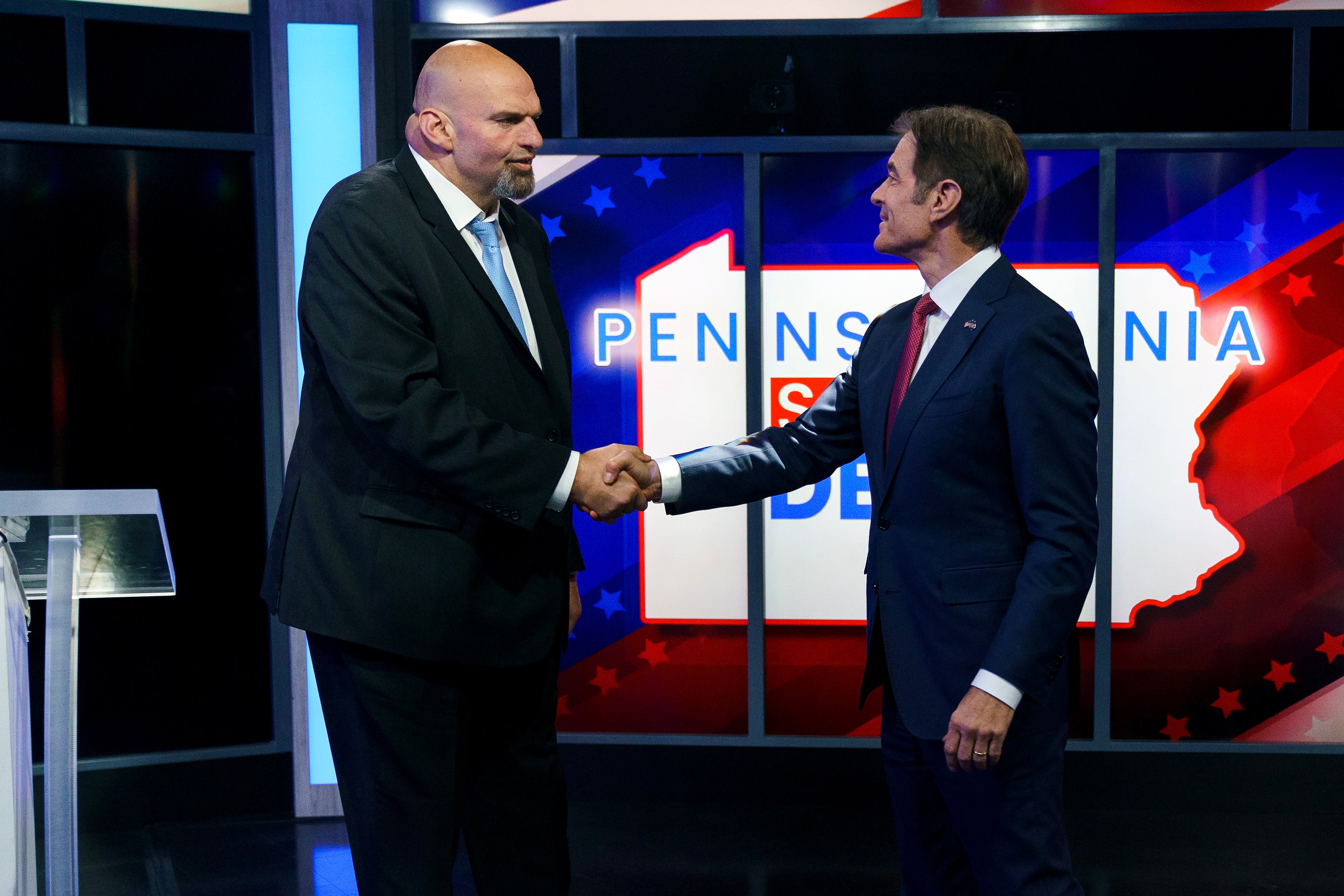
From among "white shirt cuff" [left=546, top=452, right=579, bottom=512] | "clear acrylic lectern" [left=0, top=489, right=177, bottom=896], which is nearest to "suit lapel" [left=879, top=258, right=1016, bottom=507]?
"white shirt cuff" [left=546, top=452, right=579, bottom=512]

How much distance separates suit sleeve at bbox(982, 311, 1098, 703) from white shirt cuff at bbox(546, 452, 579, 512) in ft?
2.46

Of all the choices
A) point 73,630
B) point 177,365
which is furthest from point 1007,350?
point 177,365

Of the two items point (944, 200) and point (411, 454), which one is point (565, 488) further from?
point (944, 200)

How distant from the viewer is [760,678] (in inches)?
Result: 156

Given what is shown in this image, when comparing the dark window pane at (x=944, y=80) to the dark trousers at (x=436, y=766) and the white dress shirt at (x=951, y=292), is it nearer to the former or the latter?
the white dress shirt at (x=951, y=292)

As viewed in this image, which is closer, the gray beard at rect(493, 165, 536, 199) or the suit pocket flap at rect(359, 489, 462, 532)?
the suit pocket flap at rect(359, 489, 462, 532)

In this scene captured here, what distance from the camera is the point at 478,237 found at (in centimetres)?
207

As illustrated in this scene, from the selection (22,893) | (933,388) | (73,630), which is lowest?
(22,893)

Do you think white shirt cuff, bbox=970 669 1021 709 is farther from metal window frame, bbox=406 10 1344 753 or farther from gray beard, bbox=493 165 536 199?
metal window frame, bbox=406 10 1344 753

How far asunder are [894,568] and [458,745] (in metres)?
0.82

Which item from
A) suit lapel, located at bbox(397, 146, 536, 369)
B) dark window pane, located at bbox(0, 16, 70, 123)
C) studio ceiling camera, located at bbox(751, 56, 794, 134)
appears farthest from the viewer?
studio ceiling camera, located at bbox(751, 56, 794, 134)

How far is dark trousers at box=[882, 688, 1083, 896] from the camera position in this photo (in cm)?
175

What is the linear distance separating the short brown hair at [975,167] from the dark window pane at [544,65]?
7.03 ft

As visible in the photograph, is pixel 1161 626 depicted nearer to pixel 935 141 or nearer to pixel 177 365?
pixel 935 141
